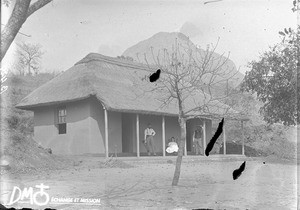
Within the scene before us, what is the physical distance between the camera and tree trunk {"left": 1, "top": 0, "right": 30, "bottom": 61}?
4.79 m

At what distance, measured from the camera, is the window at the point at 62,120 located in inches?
649

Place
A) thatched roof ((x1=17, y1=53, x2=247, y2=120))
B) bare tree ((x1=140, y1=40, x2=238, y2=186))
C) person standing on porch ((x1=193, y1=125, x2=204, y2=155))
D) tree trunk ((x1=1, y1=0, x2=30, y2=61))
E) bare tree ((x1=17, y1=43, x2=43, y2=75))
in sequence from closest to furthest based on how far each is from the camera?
tree trunk ((x1=1, y1=0, x2=30, y2=61)) → bare tree ((x1=140, y1=40, x2=238, y2=186)) → bare tree ((x1=17, y1=43, x2=43, y2=75)) → thatched roof ((x1=17, y1=53, x2=247, y2=120)) → person standing on porch ((x1=193, y1=125, x2=204, y2=155))

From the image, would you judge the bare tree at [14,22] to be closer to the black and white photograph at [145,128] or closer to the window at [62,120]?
the black and white photograph at [145,128]

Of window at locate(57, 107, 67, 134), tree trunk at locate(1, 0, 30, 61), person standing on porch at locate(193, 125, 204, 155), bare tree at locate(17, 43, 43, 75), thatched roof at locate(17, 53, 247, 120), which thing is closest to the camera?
tree trunk at locate(1, 0, 30, 61)

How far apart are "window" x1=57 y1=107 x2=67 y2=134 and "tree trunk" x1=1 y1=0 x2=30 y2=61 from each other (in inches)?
462

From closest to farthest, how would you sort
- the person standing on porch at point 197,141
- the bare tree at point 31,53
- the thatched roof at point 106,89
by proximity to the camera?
the bare tree at point 31,53 < the thatched roof at point 106,89 < the person standing on porch at point 197,141

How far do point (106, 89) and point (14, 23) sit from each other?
11.1 meters

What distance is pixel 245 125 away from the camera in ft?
69.2

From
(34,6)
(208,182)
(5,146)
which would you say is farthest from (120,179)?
(34,6)

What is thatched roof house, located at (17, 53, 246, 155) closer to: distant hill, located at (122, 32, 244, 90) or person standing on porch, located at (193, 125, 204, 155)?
person standing on porch, located at (193, 125, 204, 155)

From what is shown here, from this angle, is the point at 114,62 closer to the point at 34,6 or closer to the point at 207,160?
the point at 207,160

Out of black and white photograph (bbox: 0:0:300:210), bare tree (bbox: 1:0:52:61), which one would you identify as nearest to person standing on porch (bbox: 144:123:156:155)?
black and white photograph (bbox: 0:0:300:210)

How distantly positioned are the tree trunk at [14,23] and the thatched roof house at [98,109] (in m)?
9.90

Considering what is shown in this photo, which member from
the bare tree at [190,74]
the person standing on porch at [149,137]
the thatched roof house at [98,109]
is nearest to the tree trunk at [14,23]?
the bare tree at [190,74]
